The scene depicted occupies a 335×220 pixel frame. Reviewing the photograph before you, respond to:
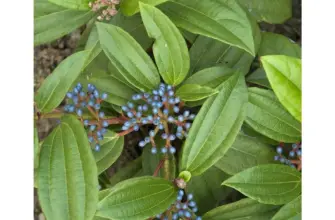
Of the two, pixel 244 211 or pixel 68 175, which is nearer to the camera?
pixel 68 175

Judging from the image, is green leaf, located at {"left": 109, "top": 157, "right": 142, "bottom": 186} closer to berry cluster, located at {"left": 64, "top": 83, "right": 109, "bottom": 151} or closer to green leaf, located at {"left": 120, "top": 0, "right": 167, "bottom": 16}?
berry cluster, located at {"left": 64, "top": 83, "right": 109, "bottom": 151}

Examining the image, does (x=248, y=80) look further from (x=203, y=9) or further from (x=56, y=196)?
(x=56, y=196)

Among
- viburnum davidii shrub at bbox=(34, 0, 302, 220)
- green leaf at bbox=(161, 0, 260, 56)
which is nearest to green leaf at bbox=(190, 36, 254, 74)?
viburnum davidii shrub at bbox=(34, 0, 302, 220)

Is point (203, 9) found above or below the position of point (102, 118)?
above

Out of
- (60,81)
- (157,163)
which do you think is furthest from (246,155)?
(60,81)

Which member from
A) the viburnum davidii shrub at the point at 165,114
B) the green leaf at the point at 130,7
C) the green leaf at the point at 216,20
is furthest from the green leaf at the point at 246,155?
the green leaf at the point at 130,7

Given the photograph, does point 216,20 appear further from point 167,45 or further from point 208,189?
point 208,189
